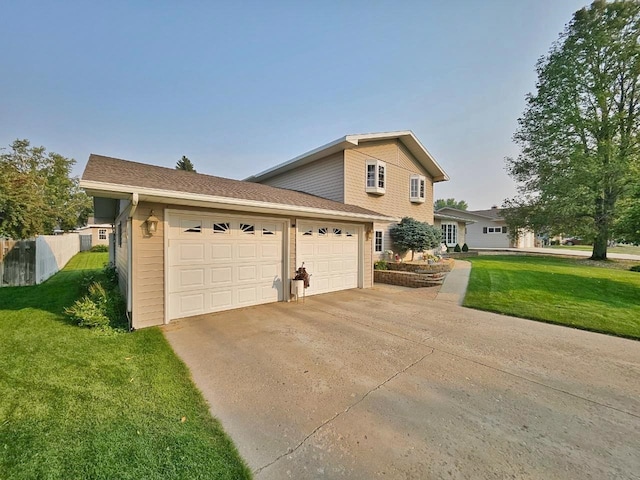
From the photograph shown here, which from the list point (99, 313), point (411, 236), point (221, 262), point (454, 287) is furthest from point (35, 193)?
point (454, 287)

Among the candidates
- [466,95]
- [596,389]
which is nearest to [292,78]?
[466,95]

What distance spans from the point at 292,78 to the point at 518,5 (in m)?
8.21

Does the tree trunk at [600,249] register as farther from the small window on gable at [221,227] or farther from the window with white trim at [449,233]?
the small window on gable at [221,227]

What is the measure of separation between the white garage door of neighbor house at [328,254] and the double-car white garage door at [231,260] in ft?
0.10

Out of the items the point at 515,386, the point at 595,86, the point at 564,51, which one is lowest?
the point at 515,386

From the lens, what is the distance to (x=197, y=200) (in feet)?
17.8

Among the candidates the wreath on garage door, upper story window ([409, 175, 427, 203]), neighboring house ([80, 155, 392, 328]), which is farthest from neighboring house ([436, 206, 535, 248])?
the wreath on garage door

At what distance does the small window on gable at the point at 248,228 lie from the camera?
6.87 metres

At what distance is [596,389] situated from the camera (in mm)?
3332

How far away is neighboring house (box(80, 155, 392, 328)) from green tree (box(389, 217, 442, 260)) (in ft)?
15.5

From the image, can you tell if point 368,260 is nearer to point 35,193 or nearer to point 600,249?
point 600,249

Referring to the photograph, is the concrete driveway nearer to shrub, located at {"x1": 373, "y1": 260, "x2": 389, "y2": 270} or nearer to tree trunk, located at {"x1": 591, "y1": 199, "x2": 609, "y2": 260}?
shrub, located at {"x1": 373, "y1": 260, "x2": 389, "y2": 270}

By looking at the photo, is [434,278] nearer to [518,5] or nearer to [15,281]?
[518,5]

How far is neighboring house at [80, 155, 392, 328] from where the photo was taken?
525cm
